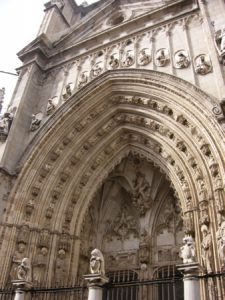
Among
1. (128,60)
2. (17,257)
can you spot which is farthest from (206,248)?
(128,60)

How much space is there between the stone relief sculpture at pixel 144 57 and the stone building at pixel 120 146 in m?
0.04

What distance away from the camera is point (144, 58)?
1066cm

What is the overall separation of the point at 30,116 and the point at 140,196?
439cm

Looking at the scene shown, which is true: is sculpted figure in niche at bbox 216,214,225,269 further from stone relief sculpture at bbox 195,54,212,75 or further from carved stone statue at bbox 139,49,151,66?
carved stone statue at bbox 139,49,151,66

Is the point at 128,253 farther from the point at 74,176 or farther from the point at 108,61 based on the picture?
the point at 108,61

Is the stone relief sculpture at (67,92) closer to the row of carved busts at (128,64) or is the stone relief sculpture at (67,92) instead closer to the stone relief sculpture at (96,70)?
the row of carved busts at (128,64)

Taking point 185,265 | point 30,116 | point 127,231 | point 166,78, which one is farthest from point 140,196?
point 185,265

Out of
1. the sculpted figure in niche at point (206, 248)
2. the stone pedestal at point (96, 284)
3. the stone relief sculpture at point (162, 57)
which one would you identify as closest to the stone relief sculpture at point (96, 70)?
the stone relief sculpture at point (162, 57)

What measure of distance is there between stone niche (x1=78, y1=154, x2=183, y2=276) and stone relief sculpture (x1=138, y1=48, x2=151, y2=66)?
2788mm

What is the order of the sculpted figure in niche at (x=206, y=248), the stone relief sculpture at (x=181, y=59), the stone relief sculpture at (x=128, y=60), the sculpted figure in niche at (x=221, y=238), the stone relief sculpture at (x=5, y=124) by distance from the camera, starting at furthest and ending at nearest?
1. the stone relief sculpture at (x=128, y=60)
2. the stone relief sculpture at (x=5, y=124)
3. the stone relief sculpture at (x=181, y=59)
4. the sculpted figure in niche at (x=206, y=248)
5. the sculpted figure in niche at (x=221, y=238)

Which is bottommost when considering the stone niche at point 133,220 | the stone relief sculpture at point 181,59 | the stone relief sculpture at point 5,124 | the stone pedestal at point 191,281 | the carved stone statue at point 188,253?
the stone pedestal at point 191,281

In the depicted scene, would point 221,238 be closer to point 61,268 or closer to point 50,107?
point 61,268

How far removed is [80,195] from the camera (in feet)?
34.1

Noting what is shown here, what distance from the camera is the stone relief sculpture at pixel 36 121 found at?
11195 mm
